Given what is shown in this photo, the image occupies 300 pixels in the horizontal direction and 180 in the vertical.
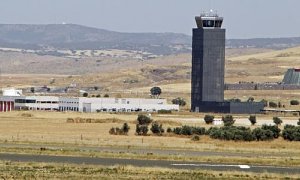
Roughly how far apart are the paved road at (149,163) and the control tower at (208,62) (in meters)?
107

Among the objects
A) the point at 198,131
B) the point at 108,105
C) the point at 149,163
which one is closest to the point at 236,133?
the point at 198,131

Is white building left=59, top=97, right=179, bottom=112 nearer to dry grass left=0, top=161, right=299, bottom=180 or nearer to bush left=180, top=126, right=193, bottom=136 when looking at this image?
bush left=180, top=126, right=193, bottom=136

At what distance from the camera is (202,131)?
94.2 meters

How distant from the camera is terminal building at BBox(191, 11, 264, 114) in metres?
168

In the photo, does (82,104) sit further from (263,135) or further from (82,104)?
(263,135)

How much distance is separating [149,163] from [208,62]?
362ft

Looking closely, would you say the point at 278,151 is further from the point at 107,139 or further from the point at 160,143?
the point at 107,139

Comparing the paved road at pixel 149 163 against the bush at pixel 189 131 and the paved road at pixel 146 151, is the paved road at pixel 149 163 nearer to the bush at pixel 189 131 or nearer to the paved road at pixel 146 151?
the paved road at pixel 146 151

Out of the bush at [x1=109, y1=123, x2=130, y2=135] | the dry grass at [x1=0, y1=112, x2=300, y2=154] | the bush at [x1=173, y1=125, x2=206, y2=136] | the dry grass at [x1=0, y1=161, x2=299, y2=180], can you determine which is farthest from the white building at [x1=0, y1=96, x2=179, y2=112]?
the dry grass at [x1=0, y1=161, x2=299, y2=180]

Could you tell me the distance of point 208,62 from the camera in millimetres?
169625

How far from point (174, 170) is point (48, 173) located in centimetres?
780

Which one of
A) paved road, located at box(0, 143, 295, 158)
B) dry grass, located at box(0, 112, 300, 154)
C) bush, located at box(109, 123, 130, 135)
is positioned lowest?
paved road, located at box(0, 143, 295, 158)

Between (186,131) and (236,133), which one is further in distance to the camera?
(186,131)

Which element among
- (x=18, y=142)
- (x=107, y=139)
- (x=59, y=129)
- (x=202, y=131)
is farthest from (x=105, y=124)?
(x=18, y=142)
